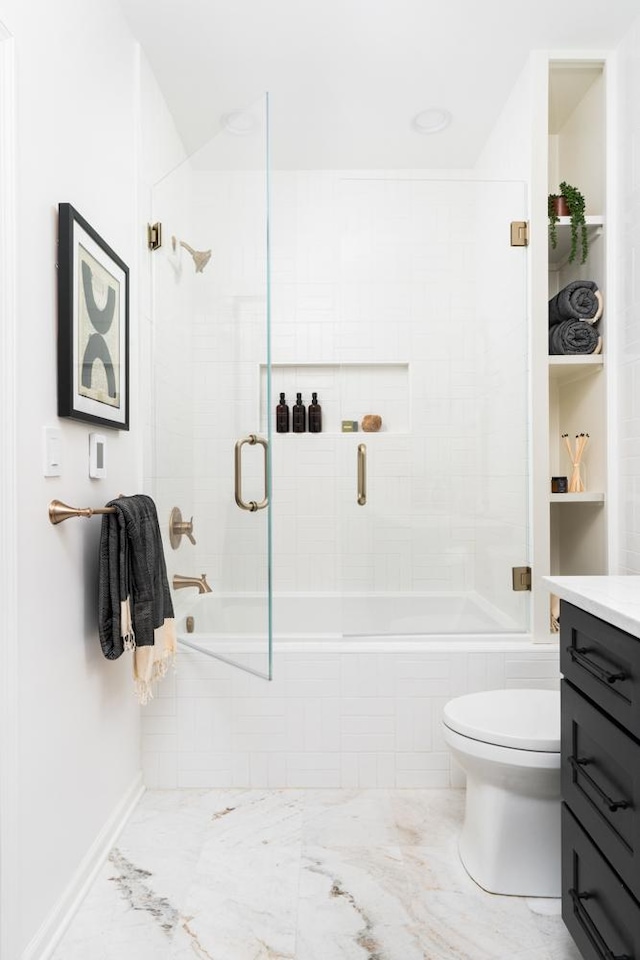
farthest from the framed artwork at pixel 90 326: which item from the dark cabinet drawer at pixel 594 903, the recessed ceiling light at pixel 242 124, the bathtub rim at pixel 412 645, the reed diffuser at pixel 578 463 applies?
the reed diffuser at pixel 578 463

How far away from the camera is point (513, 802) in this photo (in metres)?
1.66

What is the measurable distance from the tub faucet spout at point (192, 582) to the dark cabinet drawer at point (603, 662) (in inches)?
43.6

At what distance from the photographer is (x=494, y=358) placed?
2402 mm

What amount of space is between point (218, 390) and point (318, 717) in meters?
1.21

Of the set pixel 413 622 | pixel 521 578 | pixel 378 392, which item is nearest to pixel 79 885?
pixel 413 622

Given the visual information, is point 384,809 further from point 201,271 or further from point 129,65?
point 129,65

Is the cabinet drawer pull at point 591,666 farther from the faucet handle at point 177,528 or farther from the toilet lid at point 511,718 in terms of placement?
the faucet handle at point 177,528

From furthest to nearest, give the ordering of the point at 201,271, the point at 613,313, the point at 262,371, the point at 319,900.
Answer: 1. the point at 613,313
2. the point at 201,271
3. the point at 262,371
4. the point at 319,900

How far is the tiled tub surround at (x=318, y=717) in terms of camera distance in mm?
2229

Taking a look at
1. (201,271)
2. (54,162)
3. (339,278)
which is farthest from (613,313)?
(54,162)

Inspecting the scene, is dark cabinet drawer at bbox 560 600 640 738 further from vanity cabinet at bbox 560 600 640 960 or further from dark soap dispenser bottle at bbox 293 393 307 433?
dark soap dispenser bottle at bbox 293 393 307 433

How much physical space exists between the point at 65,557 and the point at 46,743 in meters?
0.44

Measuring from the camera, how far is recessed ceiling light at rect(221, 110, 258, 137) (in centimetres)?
183

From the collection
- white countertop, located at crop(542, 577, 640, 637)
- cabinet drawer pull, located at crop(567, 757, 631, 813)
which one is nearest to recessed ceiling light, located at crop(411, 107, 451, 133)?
white countertop, located at crop(542, 577, 640, 637)
